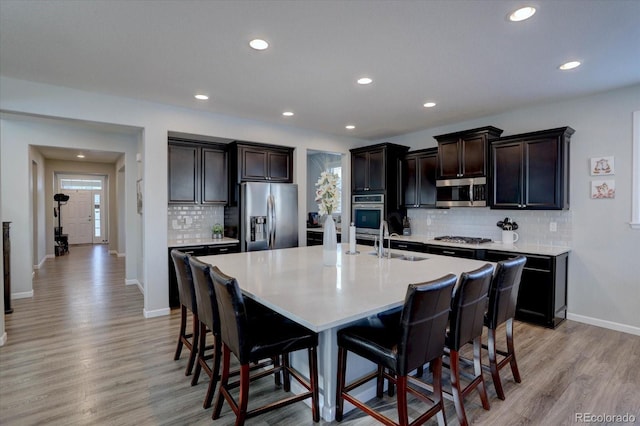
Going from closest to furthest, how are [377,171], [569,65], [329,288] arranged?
[329,288] < [569,65] < [377,171]

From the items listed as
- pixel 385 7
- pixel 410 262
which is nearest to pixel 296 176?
pixel 410 262

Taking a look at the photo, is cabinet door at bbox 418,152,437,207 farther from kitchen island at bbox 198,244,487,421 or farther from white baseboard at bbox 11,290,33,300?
white baseboard at bbox 11,290,33,300

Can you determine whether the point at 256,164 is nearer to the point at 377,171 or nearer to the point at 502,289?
the point at 377,171

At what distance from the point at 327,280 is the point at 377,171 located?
3.71 metres

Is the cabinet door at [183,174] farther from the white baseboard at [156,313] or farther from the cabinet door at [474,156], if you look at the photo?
the cabinet door at [474,156]

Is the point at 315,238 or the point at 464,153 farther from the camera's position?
the point at 315,238

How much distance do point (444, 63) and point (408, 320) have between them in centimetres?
235

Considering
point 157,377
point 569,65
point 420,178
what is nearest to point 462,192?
point 420,178

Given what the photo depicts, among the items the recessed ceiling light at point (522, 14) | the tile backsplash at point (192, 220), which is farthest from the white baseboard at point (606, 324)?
the tile backsplash at point (192, 220)

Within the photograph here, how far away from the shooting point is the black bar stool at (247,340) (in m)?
1.81

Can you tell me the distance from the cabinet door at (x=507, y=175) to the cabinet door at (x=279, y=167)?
296 cm

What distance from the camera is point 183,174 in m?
4.78

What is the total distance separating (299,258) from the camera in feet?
10.6

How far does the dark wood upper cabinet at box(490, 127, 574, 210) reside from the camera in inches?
153
